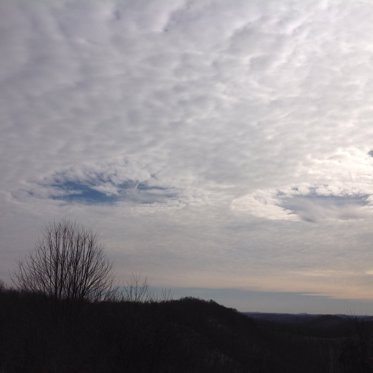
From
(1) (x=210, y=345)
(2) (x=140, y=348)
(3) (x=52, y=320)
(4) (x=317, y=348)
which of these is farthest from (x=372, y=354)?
(4) (x=317, y=348)

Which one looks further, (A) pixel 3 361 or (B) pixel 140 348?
(B) pixel 140 348

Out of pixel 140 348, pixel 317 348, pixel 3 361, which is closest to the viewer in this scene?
pixel 3 361

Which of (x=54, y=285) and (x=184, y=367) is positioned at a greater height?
(x=54, y=285)

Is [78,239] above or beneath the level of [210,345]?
above

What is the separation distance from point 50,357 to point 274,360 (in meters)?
32.4

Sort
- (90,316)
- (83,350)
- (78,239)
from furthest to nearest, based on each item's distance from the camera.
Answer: (78,239) → (90,316) → (83,350)

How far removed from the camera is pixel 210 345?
42.5m

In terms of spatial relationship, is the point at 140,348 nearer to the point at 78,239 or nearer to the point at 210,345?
the point at 78,239

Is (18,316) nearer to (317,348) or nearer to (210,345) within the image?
(210,345)

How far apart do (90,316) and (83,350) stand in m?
4.38

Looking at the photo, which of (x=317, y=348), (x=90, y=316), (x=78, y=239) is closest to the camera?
(x=90, y=316)

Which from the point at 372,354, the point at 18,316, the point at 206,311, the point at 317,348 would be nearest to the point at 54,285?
the point at 18,316

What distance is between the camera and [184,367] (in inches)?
971

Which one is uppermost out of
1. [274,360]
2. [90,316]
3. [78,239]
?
[78,239]
